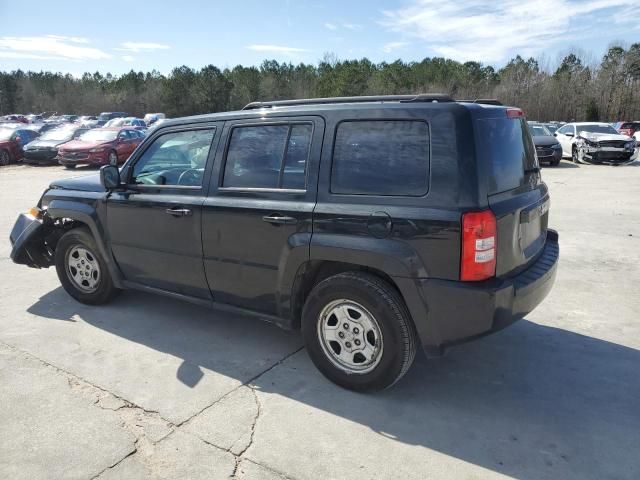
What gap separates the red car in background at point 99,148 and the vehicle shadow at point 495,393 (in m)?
16.0

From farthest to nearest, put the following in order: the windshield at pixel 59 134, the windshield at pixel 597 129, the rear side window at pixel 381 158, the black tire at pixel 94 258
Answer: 1. the windshield at pixel 59 134
2. the windshield at pixel 597 129
3. the black tire at pixel 94 258
4. the rear side window at pixel 381 158

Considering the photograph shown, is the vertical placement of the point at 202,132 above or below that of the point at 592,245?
above

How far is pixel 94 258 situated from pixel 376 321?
3.10 m

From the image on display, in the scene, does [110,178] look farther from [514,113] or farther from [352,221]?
[514,113]

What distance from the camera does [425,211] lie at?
9.60ft

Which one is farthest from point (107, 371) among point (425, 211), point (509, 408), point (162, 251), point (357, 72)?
point (357, 72)

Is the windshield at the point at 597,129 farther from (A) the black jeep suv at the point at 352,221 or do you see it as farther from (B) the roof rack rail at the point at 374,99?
(B) the roof rack rail at the point at 374,99

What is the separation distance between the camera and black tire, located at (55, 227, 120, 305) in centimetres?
479

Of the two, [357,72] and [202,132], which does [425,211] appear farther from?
[357,72]

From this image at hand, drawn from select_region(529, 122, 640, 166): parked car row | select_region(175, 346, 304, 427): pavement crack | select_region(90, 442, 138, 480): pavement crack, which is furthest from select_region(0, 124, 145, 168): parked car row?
select_region(90, 442, 138, 480): pavement crack

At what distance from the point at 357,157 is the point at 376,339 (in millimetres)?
1200

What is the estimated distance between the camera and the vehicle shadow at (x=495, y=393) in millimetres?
2750

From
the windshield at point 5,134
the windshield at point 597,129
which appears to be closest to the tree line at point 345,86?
the windshield at point 597,129

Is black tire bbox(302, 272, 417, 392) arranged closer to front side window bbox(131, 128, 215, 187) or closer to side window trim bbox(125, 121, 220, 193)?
side window trim bbox(125, 121, 220, 193)
